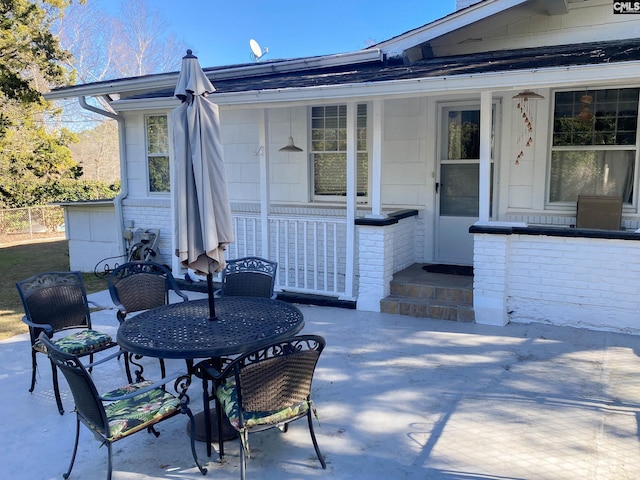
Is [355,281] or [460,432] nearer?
[460,432]

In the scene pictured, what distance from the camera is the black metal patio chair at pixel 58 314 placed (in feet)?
13.5

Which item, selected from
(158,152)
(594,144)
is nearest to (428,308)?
(594,144)

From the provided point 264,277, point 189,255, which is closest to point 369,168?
point 264,277

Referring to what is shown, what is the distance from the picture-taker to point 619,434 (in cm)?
341

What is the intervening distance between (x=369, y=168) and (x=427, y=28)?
201 cm

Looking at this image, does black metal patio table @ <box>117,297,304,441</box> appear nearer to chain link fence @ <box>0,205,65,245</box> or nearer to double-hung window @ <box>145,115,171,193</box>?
double-hung window @ <box>145,115,171,193</box>

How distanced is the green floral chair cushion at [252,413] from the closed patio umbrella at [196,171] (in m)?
0.90

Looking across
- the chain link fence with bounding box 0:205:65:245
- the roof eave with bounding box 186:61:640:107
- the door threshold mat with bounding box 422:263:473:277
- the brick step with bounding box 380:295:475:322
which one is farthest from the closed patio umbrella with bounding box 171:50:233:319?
the chain link fence with bounding box 0:205:65:245

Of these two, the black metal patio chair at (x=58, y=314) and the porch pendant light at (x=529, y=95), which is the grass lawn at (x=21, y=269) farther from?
the porch pendant light at (x=529, y=95)

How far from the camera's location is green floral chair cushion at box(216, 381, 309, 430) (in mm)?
2904

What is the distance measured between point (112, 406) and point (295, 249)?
4227mm

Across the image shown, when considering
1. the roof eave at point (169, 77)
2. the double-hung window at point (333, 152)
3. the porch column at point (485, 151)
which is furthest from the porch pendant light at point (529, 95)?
the roof eave at point (169, 77)

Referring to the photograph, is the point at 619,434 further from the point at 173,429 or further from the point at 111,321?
the point at 111,321

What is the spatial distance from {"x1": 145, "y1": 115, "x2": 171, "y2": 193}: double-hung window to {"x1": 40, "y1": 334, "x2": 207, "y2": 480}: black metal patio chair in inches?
241
